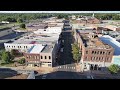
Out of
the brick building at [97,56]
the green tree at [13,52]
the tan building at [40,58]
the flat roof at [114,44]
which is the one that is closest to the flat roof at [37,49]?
the tan building at [40,58]

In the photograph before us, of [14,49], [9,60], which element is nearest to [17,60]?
[9,60]

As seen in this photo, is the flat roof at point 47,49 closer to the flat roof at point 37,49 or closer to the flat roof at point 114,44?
the flat roof at point 37,49

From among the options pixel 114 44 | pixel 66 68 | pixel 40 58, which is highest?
pixel 114 44

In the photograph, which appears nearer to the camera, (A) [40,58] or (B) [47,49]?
(A) [40,58]

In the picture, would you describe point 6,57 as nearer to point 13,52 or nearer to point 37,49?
point 13,52

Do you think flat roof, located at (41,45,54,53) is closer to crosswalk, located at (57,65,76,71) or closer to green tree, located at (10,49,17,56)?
crosswalk, located at (57,65,76,71)

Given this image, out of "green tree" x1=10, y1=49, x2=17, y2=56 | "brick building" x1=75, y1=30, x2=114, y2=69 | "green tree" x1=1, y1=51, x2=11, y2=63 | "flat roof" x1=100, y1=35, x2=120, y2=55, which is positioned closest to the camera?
"brick building" x1=75, y1=30, x2=114, y2=69

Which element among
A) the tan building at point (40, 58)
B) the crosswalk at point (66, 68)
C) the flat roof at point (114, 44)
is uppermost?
the flat roof at point (114, 44)

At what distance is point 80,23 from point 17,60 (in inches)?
478

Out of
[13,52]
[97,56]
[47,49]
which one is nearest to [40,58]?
[47,49]

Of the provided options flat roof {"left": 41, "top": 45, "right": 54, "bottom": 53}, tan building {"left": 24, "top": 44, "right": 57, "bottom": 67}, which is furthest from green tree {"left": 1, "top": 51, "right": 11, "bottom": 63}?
flat roof {"left": 41, "top": 45, "right": 54, "bottom": 53}

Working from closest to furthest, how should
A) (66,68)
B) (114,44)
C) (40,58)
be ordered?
(66,68) < (40,58) < (114,44)

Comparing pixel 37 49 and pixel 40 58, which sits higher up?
pixel 37 49
